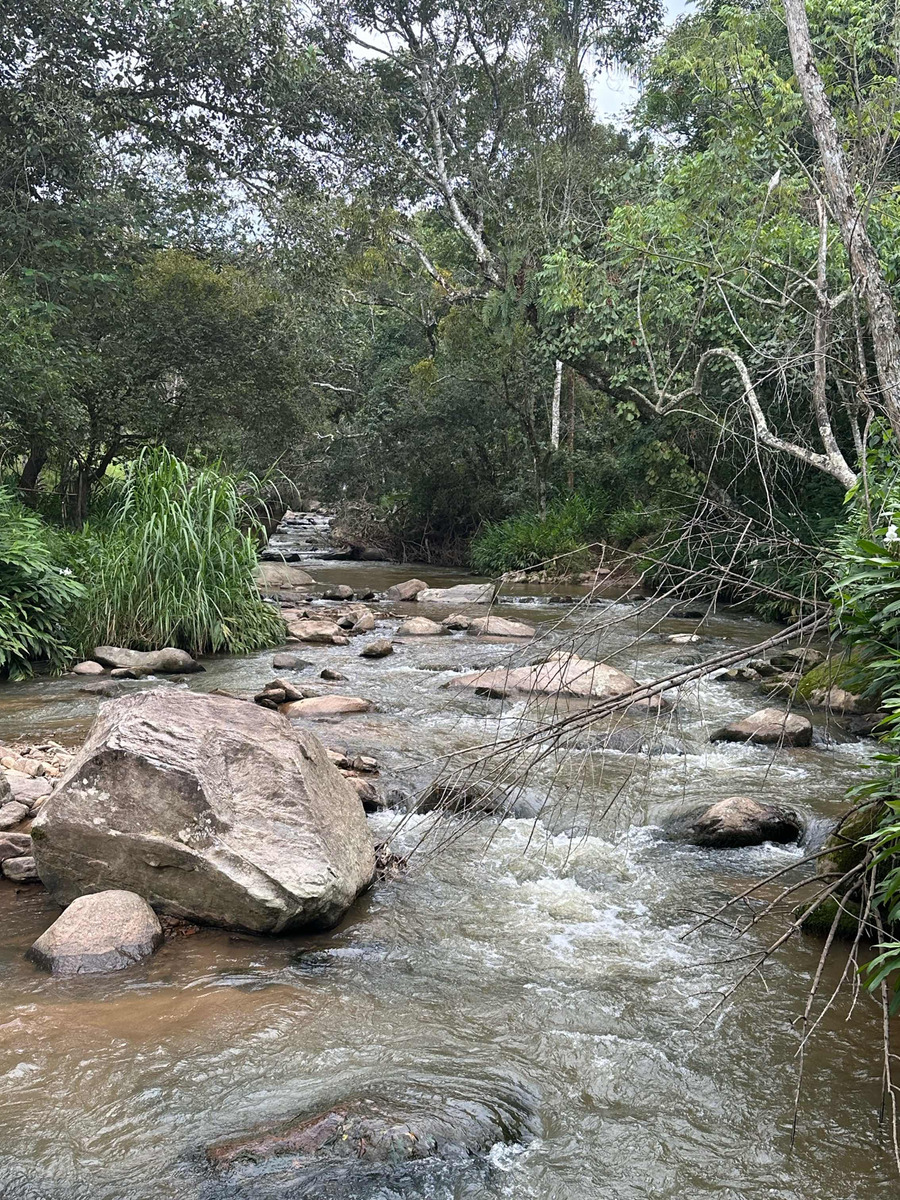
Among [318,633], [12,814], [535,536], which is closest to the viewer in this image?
[12,814]

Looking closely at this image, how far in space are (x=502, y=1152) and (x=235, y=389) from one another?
1453 cm

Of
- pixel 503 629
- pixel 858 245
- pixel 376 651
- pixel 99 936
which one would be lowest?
pixel 99 936

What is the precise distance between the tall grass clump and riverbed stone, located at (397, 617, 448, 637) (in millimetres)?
2277

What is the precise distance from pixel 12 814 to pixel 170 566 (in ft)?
15.7

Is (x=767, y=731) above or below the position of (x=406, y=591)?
below

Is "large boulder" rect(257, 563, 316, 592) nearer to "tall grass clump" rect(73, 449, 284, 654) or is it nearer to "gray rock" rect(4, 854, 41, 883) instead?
"tall grass clump" rect(73, 449, 284, 654)

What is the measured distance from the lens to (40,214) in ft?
38.9

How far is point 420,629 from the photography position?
11.6m

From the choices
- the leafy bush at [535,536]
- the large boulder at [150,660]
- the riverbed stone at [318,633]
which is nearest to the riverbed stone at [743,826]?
the large boulder at [150,660]

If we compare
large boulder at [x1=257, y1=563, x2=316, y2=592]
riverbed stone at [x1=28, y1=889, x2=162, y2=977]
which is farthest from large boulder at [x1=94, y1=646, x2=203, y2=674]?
large boulder at [x1=257, y1=563, x2=316, y2=592]

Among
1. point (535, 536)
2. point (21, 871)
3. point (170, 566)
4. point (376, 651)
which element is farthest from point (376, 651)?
point (535, 536)

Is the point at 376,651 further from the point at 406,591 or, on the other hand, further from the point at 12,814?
the point at 12,814

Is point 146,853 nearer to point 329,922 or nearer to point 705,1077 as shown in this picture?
point 329,922

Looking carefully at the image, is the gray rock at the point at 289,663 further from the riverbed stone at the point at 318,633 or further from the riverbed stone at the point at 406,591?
the riverbed stone at the point at 406,591
